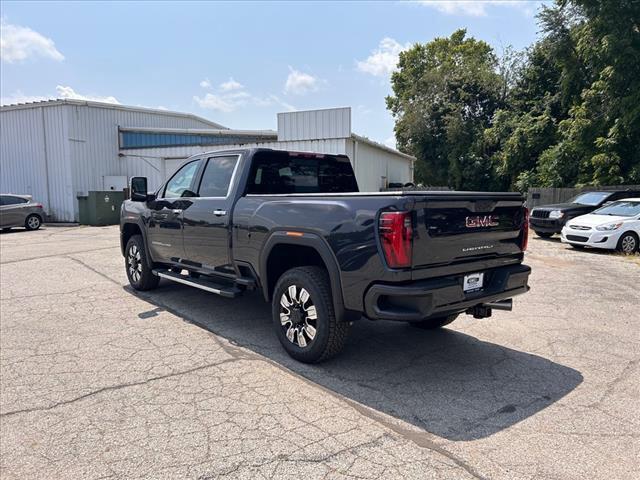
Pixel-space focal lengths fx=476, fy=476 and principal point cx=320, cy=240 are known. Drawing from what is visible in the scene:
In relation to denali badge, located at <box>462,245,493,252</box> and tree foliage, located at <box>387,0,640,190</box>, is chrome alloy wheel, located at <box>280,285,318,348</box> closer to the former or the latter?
denali badge, located at <box>462,245,493,252</box>

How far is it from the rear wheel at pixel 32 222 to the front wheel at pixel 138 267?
14181 millimetres

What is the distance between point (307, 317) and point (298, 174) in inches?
81.1

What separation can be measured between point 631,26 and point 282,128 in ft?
47.6

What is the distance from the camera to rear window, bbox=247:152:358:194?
17.7 feet

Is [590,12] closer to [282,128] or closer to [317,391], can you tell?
[282,128]

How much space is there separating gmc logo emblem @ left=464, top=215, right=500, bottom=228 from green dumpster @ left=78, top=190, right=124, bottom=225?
19317 mm

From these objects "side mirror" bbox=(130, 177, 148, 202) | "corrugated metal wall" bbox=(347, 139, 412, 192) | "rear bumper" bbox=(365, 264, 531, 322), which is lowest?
"rear bumper" bbox=(365, 264, 531, 322)

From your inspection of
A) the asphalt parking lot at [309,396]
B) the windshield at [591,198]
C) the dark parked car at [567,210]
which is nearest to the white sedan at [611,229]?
the dark parked car at [567,210]

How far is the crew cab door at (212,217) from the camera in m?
5.34

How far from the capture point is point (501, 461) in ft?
9.47

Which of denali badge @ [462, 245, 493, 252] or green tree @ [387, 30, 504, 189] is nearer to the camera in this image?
denali badge @ [462, 245, 493, 252]

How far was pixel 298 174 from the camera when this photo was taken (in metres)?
5.73

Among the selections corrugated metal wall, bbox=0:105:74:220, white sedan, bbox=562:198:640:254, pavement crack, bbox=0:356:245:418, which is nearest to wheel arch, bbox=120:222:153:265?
pavement crack, bbox=0:356:245:418

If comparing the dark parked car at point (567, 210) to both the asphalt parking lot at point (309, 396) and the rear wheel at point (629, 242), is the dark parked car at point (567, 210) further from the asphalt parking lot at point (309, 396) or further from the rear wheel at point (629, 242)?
the asphalt parking lot at point (309, 396)
